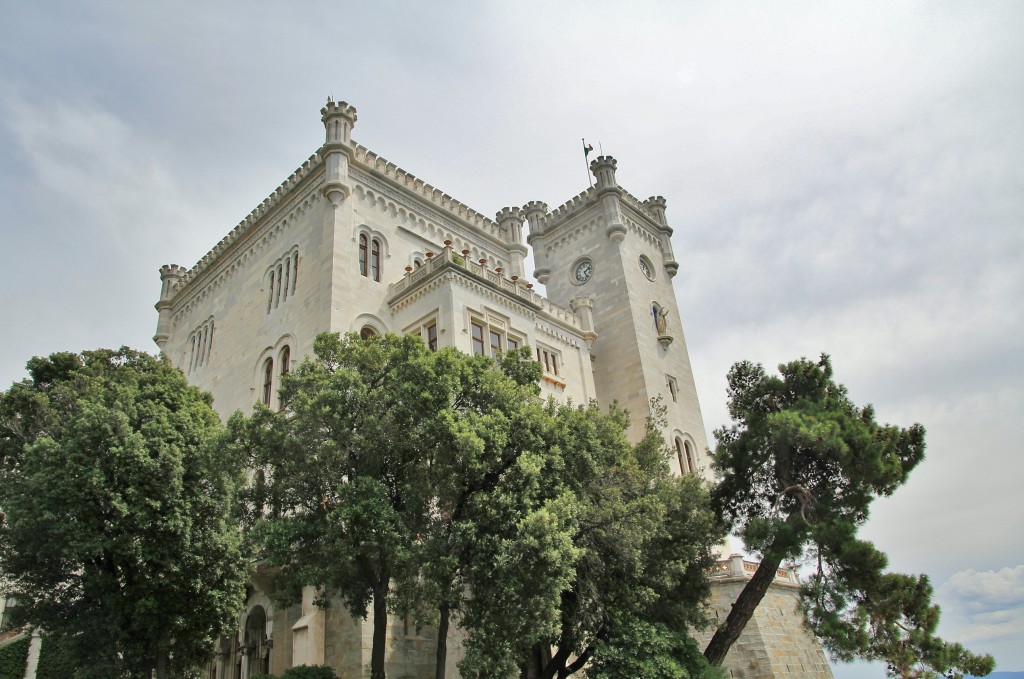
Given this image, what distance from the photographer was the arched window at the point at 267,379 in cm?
2917

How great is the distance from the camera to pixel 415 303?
2750cm

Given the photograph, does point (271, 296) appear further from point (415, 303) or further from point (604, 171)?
point (604, 171)

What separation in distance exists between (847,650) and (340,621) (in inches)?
536

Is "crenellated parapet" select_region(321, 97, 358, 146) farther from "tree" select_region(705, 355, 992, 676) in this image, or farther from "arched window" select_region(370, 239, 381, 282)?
"tree" select_region(705, 355, 992, 676)

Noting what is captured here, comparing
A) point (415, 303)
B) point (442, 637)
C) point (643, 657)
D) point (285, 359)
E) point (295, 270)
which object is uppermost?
point (295, 270)

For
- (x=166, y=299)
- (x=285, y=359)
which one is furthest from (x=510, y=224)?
(x=166, y=299)

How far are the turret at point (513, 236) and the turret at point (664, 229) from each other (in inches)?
380

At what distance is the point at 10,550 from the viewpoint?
19250 millimetres

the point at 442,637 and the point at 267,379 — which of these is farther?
the point at 267,379

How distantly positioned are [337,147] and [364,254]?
14.8 ft

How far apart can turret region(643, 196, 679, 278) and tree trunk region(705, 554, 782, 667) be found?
23.8 metres

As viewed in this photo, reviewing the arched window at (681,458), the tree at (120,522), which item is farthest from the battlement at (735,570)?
the tree at (120,522)

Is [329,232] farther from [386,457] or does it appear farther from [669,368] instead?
[669,368]

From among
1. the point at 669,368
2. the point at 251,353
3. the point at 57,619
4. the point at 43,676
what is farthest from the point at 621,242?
the point at 43,676
